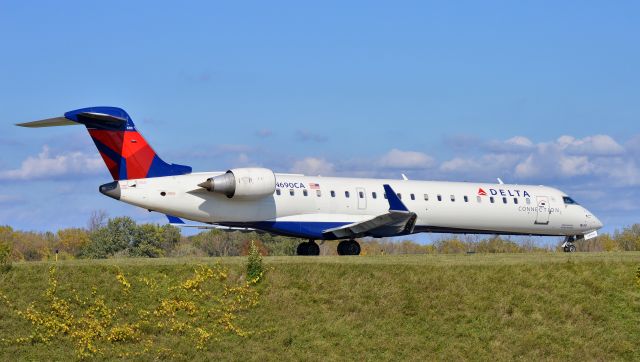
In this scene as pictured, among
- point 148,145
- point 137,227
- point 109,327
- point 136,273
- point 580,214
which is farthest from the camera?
point 137,227

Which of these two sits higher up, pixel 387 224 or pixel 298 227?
pixel 387 224

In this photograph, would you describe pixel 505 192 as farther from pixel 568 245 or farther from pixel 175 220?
pixel 175 220

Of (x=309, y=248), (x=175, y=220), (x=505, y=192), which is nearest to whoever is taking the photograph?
(x=175, y=220)

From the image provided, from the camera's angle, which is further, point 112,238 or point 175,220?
point 112,238

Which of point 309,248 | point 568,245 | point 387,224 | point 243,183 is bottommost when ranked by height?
point 309,248

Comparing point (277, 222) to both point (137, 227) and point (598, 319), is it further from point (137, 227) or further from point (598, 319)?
point (137, 227)

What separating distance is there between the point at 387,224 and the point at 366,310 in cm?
1049

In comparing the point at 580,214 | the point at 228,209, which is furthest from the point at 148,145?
the point at 580,214

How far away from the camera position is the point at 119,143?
3122 cm

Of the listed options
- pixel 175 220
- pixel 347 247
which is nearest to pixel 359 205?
pixel 347 247

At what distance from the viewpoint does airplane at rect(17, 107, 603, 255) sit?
31250 millimetres

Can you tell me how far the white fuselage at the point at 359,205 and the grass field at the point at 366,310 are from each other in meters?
5.21

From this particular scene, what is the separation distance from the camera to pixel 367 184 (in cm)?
3572

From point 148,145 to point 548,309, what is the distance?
1406cm
